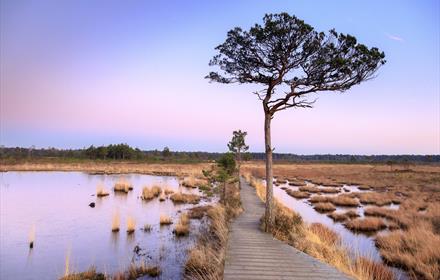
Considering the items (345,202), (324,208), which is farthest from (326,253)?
(345,202)

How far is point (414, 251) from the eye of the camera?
12.4 metres

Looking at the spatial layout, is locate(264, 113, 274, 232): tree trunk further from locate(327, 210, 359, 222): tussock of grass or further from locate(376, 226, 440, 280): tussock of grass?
locate(327, 210, 359, 222): tussock of grass

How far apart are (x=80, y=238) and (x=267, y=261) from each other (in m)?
10.2

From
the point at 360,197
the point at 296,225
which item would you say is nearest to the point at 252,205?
the point at 296,225

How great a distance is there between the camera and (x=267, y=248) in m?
9.19

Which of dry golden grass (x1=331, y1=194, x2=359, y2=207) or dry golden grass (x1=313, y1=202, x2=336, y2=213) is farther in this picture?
dry golden grass (x1=331, y1=194, x2=359, y2=207)

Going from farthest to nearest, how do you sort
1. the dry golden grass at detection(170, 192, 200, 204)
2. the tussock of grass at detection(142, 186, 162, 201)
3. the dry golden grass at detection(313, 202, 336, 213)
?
the tussock of grass at detection(142, 186, 162, 201)
the dry golden grass at detection(170, 192, 200, 204)
the dry golden grass at detection(313, 202, 336, 213)

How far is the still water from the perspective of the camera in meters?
11.4

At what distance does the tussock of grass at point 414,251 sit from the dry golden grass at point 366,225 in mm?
2523

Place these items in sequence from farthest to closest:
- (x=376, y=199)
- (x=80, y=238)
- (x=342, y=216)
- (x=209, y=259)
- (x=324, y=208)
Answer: (x=376, y=199)
(x=324, y=208)
(x=342, y=216)
(x=80, y=238)
(x=209, y=259)

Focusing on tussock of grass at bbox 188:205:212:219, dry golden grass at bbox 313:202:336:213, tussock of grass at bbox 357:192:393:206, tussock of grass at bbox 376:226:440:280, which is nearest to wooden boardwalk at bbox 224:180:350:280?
tussock of grass at bbox 376:226:440:280

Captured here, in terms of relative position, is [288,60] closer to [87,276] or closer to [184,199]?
[87,276]

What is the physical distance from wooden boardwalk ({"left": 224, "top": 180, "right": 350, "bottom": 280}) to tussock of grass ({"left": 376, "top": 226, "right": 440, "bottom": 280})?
171 inches

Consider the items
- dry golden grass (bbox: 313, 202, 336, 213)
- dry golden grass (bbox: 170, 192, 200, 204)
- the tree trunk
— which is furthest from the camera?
dry golden grass (bbox: 170, 192, 200, 204)
